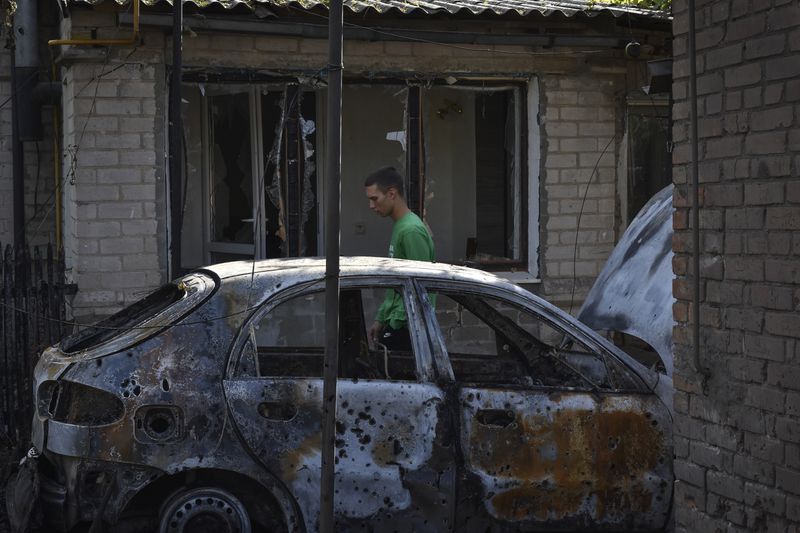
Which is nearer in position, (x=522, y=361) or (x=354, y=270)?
(x=354, y=270)

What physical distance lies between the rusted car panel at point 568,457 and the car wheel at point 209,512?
1.00 meters

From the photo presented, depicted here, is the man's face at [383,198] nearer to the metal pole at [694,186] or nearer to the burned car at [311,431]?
the burned car at [311,431]

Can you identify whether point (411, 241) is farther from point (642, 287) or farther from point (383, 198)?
point (642, 287)

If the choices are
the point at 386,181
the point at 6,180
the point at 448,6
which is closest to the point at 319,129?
the point at 448,6

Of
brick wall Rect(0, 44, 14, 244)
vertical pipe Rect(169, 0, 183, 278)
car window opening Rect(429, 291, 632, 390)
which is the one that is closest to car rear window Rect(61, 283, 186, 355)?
car window opening Rect(429, 291, 632, 390)

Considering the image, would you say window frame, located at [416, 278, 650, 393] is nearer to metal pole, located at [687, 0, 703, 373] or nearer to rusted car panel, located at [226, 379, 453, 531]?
rusted car panel, located at [226, 379, 453, 531]

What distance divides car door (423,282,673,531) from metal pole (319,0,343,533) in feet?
3.99

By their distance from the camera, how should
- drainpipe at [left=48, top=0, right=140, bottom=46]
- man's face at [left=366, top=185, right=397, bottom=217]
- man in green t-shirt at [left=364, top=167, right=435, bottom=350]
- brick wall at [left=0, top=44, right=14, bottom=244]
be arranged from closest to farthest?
man in green t-shirt at [left=364, top=167, right=435, bottom=350] → man's face at [left=366, top=185, right=397, bottom=217] → drainpipe at [left=48, top=0, right=140, bottom=46] → brick wall at [left=0, top=44, right=14, bottom=244]

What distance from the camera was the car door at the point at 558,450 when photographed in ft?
16.4

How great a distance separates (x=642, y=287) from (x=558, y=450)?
1294 millimetres

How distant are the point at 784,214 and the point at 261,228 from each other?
6.76 metres

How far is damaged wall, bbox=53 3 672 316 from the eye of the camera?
872 centimetres

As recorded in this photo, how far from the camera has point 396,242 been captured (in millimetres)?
6441

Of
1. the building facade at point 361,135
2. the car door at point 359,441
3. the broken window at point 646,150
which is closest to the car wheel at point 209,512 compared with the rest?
the car door at point 359,441
